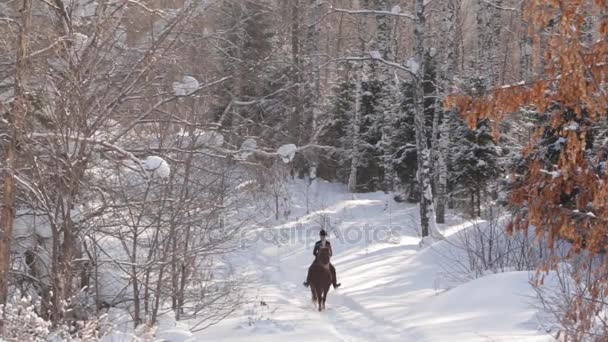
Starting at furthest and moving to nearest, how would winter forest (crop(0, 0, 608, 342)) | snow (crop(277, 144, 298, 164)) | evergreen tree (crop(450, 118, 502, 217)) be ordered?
evergreen tree (crop(450, 118, 502, 217)) < snow (crop(277, 144, 298, 164)) < winter forest (crop(0, 0, 608, 342))

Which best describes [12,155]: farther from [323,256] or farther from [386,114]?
[386,114]

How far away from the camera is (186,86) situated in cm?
737

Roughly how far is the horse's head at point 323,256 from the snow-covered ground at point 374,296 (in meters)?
0.79

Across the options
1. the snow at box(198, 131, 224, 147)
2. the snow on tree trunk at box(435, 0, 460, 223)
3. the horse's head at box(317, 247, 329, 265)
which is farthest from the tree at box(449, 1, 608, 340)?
the snow on tree trunk at box(435, 0, 460, 223)

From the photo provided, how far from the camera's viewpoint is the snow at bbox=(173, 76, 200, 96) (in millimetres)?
7336

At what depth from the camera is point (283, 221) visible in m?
21.1

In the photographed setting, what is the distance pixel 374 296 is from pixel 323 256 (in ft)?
3.83

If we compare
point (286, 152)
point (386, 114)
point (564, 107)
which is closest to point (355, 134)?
point (386, 114)

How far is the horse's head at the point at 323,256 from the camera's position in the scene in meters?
11.4

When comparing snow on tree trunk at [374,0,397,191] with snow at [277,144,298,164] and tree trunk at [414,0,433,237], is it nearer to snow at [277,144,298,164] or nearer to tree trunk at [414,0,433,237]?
tree trunk at [414,0,433,237]

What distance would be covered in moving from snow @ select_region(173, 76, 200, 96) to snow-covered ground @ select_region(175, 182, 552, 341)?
9.79ft

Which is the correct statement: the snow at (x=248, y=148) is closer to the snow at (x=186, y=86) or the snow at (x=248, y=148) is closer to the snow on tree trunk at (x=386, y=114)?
the snow at (x=186, y=86)

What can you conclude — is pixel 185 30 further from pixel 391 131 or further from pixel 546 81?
pixel 391 131

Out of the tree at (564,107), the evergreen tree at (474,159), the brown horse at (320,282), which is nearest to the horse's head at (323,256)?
the brown horse at (320,282)
